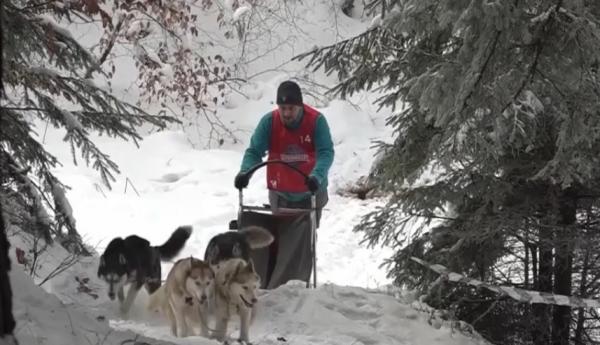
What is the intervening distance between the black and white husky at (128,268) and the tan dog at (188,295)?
0.41 metres

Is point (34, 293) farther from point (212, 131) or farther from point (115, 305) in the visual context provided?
point (212, 131)

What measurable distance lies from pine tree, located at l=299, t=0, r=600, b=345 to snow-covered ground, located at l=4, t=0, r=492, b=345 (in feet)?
2.53

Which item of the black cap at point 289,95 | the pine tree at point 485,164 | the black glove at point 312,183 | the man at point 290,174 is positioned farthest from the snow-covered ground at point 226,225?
the black cap at point 289,95

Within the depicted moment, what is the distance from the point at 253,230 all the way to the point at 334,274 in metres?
4.78

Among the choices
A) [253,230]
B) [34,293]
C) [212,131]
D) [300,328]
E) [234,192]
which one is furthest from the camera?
[212,131]

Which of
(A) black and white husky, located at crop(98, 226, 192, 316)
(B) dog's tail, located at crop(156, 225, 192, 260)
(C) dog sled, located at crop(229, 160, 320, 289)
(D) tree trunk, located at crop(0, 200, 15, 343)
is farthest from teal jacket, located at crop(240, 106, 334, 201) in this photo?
(D) tree trunk, located at crop(0, 200, 15, 343)

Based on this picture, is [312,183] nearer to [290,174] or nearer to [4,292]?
[290,174]

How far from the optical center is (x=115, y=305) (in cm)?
569

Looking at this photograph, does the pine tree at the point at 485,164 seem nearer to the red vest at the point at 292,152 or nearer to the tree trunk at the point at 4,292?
the red vest at the point at 292,152

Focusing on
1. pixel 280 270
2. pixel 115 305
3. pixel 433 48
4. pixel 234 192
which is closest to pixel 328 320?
pixel 280 270

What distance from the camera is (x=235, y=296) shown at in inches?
192

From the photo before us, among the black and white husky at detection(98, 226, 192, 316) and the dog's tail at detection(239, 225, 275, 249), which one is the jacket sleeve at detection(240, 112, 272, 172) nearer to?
the dog's tail at detection(239, 225, 275, 249)

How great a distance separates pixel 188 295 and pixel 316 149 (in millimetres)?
2282

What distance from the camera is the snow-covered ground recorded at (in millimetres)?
4852
